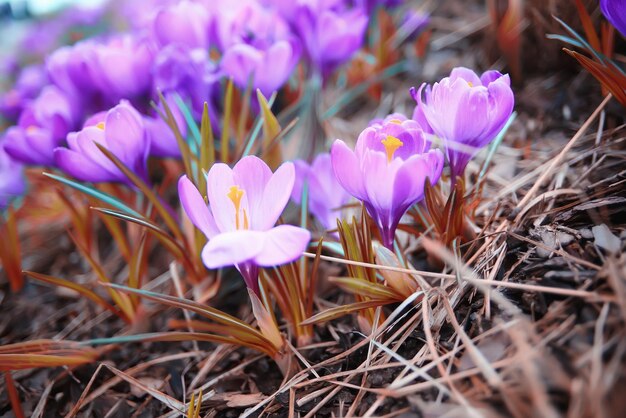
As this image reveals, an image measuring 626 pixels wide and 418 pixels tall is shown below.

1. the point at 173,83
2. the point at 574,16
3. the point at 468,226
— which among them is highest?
the point at 173,83

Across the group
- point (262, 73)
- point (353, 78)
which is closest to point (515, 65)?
point (353, 78)

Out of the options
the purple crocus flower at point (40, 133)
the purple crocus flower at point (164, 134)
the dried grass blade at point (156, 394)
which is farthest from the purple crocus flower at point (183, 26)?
the dried grass blade at point (156, 394)

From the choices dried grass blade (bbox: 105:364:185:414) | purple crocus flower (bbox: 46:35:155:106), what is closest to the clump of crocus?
dried grass blade (bbox: 105:364:185:414)

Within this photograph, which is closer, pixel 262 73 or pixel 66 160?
pixel 66 160

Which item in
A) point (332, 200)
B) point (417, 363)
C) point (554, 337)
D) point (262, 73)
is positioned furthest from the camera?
point (262, 73)

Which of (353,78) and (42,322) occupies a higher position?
(353,78)

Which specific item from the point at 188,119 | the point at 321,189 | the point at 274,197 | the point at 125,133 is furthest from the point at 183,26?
the point at 274,197

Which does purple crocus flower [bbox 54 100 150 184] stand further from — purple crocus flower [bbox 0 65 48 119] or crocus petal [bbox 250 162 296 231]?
purple crocus flower [bbox 0 65 48 119]

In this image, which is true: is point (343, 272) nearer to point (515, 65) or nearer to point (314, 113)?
point (314, 113)
